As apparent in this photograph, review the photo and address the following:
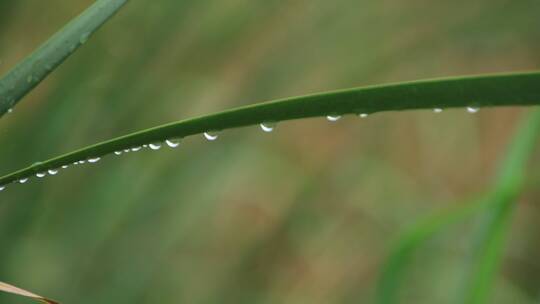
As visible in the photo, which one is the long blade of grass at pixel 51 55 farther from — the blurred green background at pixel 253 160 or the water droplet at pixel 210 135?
the blurred green background at pixel 253 160

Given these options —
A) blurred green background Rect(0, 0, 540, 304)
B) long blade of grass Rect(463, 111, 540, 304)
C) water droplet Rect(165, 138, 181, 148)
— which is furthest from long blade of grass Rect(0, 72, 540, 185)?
blurred green background Rect(0, 0, 540, 304)

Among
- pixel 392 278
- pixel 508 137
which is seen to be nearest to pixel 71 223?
pixel 392 278

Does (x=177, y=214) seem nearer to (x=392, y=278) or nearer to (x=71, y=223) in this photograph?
(x=71, y=223)

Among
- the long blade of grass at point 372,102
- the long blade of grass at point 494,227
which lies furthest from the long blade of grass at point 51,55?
the long blade of grass at point 494,227

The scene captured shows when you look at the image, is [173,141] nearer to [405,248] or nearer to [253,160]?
[405,248]

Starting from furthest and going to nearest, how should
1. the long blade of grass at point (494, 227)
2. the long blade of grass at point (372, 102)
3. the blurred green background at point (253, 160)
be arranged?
the blurred green background at point (253, 160) → the long blade of grass at point (494, 227) → the long blade of grass at point (372, 102)

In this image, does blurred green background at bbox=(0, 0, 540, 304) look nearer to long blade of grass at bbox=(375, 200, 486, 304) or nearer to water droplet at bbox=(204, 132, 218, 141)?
long blade of grass at bbox=(375, 200, 486, 304)
